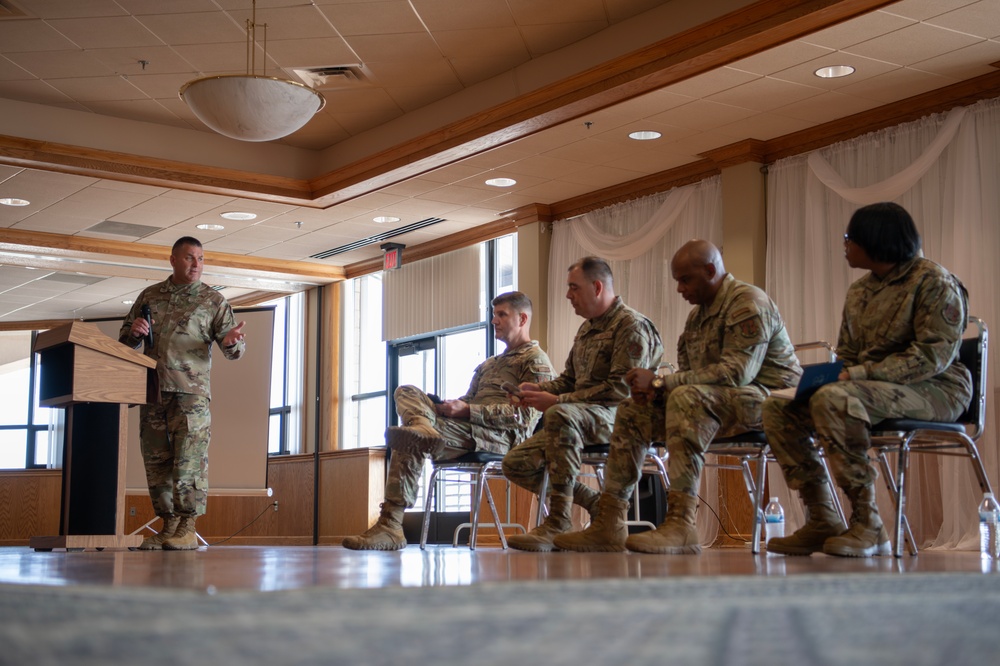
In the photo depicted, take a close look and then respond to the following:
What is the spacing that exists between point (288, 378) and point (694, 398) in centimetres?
876

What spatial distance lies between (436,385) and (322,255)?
1732mm

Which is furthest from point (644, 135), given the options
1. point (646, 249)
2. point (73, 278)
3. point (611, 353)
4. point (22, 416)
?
point (22, 416)

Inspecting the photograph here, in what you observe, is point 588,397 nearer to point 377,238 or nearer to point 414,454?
point 414,454

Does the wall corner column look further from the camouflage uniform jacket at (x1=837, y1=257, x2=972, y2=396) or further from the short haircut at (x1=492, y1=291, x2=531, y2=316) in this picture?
the camouflage uniform jacket at (x1=837, y1=257, x2=972, y2=396)

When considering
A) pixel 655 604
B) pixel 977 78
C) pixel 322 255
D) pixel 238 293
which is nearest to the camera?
pixel 655 604

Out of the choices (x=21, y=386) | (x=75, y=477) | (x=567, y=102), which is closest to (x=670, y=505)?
(x=75, y=477)

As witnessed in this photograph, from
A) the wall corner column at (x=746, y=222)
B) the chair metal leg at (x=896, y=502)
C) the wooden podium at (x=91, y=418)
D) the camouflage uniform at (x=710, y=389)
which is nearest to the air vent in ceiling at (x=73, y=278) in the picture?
the wooden podium at (x=91, y=418)

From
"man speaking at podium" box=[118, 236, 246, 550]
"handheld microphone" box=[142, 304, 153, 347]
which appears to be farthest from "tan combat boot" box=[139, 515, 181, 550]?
"handheld microphone" box=[142, 304, 153, 347]

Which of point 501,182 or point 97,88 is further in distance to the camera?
point 501,182

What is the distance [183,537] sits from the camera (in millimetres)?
4742

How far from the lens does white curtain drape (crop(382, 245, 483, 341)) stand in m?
9.21

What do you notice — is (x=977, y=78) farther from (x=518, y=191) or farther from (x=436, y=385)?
(x=436, y=385)

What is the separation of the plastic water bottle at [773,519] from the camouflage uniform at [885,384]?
1774mm

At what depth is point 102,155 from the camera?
7281 mm
